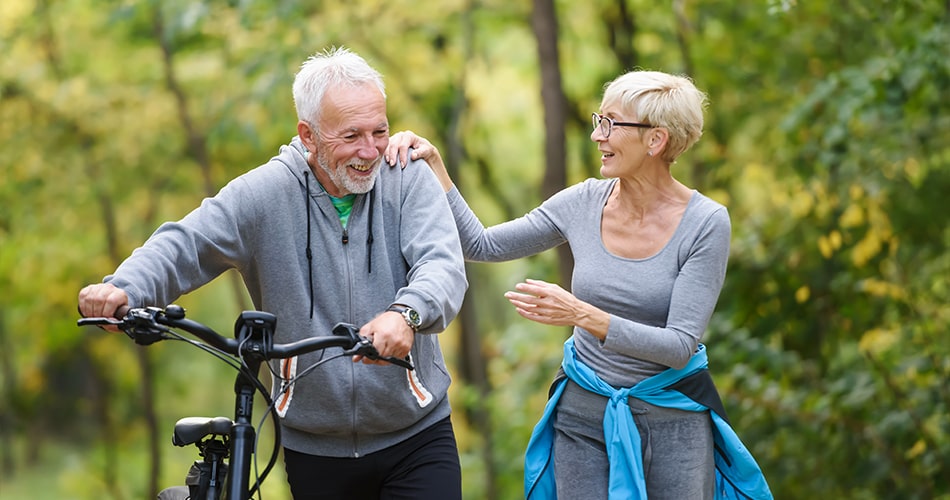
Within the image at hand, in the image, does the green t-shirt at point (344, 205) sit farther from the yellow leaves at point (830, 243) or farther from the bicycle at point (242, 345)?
the yellow leaves at point (830, 243)

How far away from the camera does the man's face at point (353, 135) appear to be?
9.68ft

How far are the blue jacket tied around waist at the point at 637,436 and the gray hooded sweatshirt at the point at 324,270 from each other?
56 cm

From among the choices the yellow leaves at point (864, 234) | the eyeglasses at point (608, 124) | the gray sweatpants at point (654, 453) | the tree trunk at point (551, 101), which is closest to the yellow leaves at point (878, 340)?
the yellow leaves at point (864, 234)

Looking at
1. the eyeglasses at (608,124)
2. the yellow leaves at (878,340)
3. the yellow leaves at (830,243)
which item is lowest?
the yellow leaves at (878,340)

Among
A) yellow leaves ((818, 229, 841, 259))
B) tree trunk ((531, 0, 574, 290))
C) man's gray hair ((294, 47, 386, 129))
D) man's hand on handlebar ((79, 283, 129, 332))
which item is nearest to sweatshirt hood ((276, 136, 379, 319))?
man's gray hair ((294, 47, 386, 129))

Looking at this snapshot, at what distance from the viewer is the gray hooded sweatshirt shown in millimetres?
2979

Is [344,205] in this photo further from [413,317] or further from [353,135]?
[413,317]

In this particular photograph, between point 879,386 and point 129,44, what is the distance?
10.1 metres

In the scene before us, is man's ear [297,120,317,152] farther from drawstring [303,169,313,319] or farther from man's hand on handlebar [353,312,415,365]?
man's hand on handlebar [353,312,415,365]

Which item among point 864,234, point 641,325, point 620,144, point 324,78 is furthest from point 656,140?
point 864,234

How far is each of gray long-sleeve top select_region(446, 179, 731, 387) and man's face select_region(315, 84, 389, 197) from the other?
78 cm

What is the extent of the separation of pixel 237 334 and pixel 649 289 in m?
1.27

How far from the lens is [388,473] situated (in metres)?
3.09

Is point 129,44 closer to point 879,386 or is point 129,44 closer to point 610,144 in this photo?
point 879,386
